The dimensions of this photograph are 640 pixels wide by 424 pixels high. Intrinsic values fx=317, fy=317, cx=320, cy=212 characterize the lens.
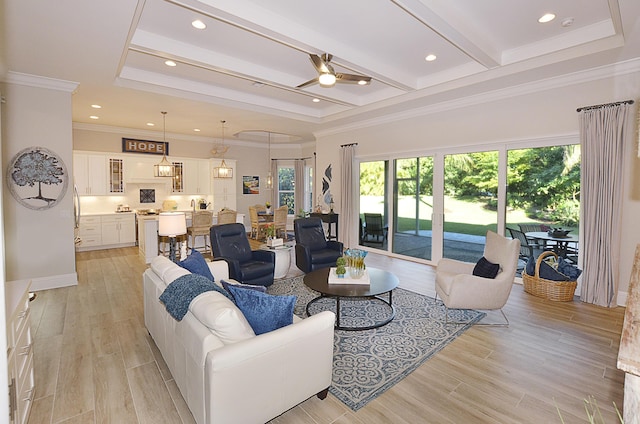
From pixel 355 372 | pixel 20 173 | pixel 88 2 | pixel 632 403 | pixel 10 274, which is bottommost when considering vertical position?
pixel 355 372

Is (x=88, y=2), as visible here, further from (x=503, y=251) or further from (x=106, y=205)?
(x=106, y=205)

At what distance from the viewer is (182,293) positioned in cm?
221

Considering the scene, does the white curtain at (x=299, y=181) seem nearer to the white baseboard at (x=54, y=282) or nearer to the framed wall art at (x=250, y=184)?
the framed wall art at (x=250, y=184)

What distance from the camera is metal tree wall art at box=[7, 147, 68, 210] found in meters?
4.41

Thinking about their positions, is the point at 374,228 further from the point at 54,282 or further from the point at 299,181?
the point at 54,282

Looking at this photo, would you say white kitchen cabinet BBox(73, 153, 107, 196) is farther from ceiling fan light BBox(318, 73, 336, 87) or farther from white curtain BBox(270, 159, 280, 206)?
ceiling fan light BBox(318, 73, 336, 87)

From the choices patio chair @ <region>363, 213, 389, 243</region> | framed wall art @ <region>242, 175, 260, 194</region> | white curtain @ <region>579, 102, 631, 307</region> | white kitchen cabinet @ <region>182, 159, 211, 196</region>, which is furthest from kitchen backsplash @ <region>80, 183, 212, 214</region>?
white curtain @ <region>579, 102, 631, 307</region>

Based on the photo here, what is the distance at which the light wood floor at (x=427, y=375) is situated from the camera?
2188 mm

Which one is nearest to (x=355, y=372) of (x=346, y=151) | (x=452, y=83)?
(x=452, y=83)

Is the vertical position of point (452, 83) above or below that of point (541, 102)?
above

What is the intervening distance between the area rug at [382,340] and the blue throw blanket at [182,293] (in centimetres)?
126

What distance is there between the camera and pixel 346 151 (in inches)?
294

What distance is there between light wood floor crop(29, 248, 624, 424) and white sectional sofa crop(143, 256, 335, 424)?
28 centimetres

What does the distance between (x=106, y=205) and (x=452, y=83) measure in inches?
327
